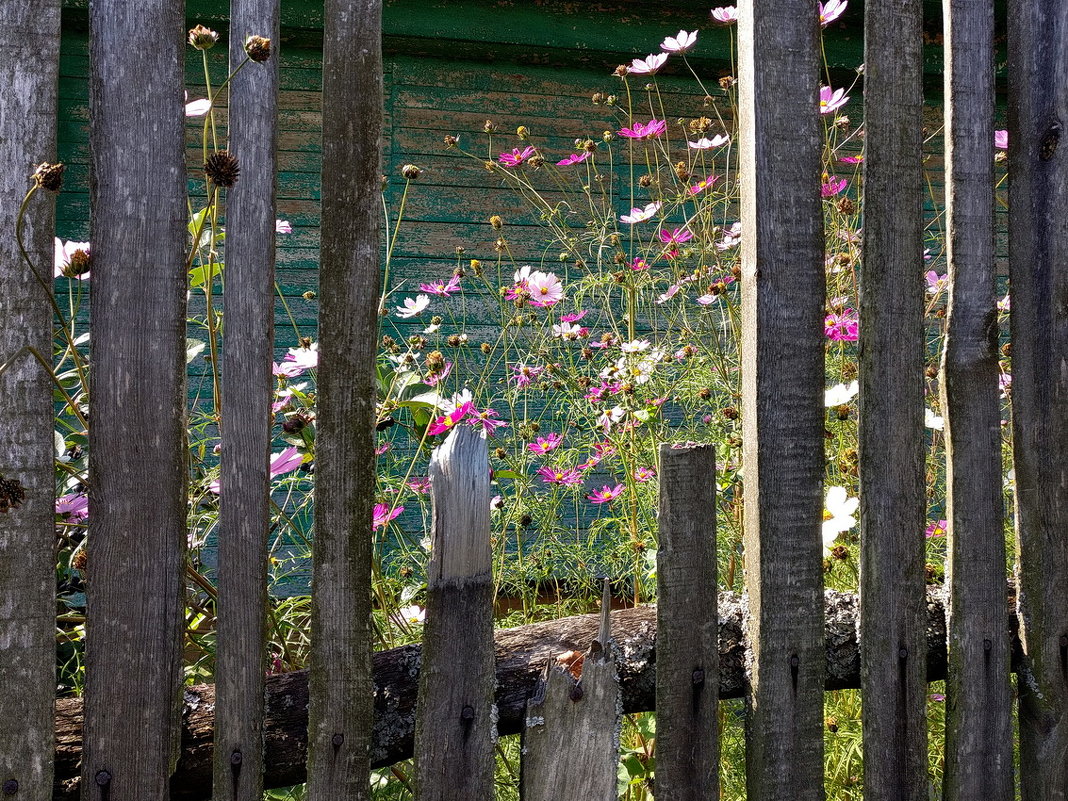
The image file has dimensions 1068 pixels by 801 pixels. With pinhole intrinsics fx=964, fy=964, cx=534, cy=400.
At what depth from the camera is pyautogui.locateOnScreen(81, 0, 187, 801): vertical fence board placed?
115 centimetres

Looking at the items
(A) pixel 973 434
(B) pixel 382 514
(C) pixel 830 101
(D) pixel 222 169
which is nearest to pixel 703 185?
(C) pixel 830 101

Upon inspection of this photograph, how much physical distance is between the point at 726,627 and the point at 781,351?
0.41 meters

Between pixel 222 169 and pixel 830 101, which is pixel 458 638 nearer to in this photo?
pixel 222 169

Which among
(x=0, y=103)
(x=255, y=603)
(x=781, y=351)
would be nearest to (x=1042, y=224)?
(x=781, y=351)

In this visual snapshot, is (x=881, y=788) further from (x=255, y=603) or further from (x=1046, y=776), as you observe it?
(x=255, y=603)

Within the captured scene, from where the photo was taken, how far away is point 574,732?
1.22 meters

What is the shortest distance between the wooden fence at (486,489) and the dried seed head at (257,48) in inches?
2.4

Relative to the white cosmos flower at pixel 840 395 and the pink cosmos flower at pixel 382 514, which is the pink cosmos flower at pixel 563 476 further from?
the white cosmos flower at pixel 840 395

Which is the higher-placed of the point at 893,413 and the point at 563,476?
the point at 893,413

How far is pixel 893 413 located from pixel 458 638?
71cm

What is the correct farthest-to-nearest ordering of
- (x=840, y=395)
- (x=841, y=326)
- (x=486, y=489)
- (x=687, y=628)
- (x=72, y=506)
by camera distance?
(x=841, y=326) → (x=840, y=395) → (x=72, y=506) → (x=687, y=628) → (x=486, y=489)

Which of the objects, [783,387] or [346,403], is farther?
[783,387]

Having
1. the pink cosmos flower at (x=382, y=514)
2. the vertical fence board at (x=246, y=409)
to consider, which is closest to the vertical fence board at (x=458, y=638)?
the vertical fence board at (x=246, y=409)

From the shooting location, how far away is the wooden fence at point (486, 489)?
1152 millimetres
